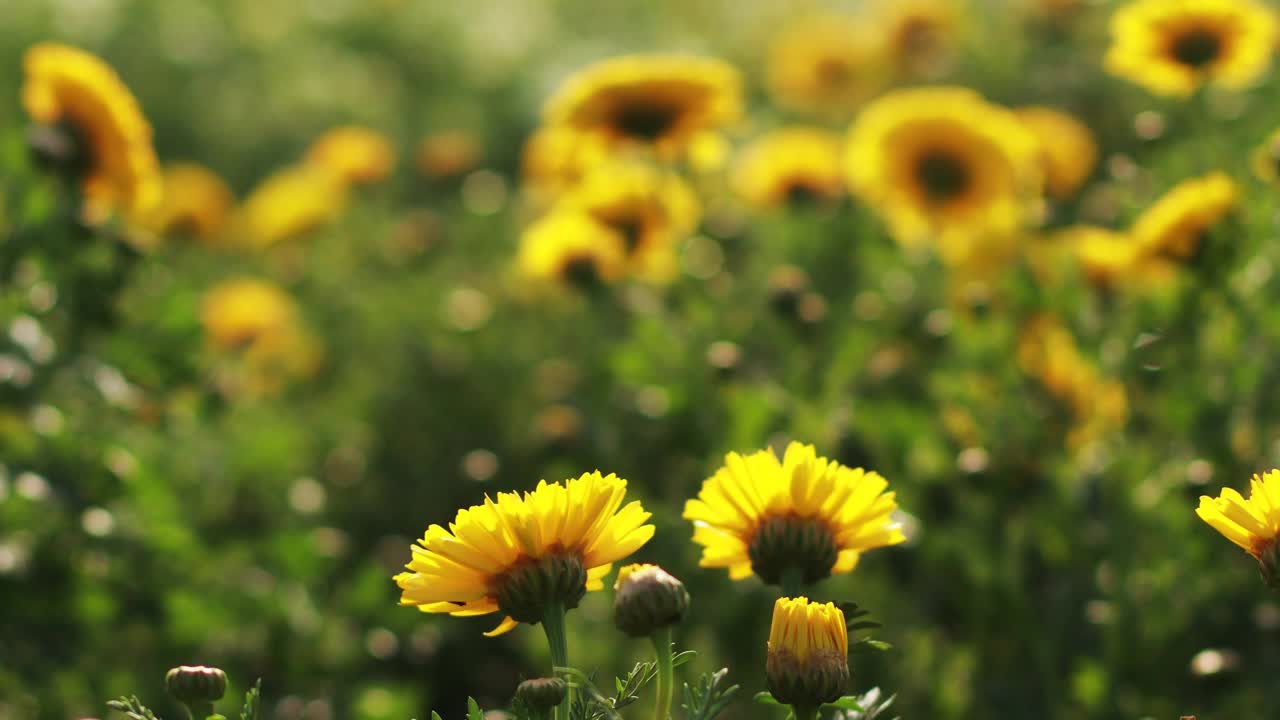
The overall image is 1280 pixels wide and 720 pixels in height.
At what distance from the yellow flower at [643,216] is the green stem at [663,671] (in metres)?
2.61

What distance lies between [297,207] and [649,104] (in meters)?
2.21

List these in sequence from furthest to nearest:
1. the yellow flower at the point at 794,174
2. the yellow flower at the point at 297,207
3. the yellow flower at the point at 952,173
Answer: the yellow flower at the point at 297,207
the yellow flower at the point at 794,174
the yellow flower at the point at 952,173

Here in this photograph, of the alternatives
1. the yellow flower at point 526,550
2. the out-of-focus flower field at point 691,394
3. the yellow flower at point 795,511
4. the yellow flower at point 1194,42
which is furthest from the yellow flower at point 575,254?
the yellow flower at point 526,550

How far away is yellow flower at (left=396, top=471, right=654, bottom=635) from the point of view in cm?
129

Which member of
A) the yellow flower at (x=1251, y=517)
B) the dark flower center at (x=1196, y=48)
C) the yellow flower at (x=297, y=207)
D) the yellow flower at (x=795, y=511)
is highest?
the yellow flower at (x=297, y=207)

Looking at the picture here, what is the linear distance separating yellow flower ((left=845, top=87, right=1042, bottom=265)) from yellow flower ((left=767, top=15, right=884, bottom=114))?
115 inches

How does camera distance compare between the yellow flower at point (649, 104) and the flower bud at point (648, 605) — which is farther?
the yellow flower at point (649, 104)

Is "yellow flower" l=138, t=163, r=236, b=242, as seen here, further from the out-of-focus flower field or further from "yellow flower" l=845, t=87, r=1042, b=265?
"yellow flower" l=845, t=87, r=1042, b=265

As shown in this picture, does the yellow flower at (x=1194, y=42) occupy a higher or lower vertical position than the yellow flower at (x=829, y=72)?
lower

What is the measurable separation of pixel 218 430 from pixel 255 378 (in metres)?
1.10

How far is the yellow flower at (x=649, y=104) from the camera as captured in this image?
3.93 m

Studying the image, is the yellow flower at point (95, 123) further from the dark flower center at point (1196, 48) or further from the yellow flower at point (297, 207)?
the dark flower center at point (1196, 48)

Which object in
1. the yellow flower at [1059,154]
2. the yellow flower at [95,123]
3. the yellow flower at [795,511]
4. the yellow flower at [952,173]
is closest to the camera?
the yellow flower at [795,511]

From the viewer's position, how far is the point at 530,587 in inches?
52.1
